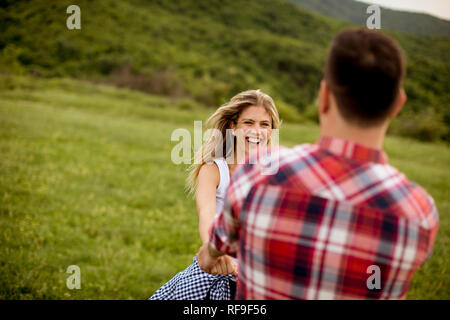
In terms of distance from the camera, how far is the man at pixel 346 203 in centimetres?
136

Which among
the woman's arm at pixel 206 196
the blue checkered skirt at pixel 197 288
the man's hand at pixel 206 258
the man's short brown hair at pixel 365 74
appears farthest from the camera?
the woman's arm at pixel 206 196

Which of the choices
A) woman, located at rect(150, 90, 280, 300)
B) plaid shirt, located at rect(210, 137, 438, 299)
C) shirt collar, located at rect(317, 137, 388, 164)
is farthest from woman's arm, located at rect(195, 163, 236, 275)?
shirt collar, located at rect(317, 137, 388, 164)

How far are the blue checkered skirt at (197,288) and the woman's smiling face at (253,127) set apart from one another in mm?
1172

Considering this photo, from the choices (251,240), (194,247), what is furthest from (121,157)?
(251,240)

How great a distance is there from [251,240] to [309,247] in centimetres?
23

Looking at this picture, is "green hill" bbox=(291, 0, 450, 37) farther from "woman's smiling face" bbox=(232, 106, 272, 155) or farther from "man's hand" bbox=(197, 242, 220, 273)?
"man's hand" bbox=(197, 242, 220, 273)

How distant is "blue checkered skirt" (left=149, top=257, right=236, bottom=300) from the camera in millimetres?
2484

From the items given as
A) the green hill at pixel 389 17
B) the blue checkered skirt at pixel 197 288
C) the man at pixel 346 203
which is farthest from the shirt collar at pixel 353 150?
the green hill at pixel 389 17

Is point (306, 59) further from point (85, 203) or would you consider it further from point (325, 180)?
point (325, 180)

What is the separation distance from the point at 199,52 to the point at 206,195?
58802 mm

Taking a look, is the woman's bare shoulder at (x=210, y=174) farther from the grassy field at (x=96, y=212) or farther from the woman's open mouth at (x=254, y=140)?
the grassy field at (x=96, y=212)

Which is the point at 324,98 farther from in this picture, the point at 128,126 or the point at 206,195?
the point at 128,126

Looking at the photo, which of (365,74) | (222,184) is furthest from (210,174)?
(365,74)

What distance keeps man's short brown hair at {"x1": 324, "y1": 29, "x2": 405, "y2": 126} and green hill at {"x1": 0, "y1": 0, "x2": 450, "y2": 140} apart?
32058 mm
